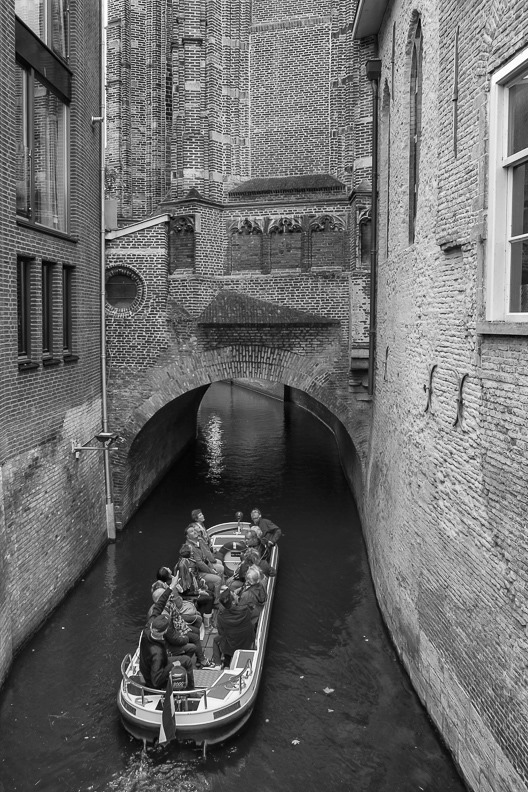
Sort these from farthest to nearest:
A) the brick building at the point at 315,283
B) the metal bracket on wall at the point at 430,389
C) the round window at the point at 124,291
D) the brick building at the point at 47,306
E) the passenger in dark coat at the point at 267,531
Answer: the round window at the point at 124,291
the passenger in dark coat at the point at 267,531
the brick building at the point at 47,306
the metal bracket on wall at the point at 430,389
the brick building at the point at 315,283

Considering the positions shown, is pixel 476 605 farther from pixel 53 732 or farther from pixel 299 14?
pixel 299 14

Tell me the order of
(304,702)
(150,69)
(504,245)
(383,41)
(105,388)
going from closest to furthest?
(504,245) < (304,702) < (383,41) < (105,388) < (150,69)

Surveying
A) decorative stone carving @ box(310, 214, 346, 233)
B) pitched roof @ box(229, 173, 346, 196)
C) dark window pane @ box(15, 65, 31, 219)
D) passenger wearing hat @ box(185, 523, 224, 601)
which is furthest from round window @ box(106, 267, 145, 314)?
passenger wearing hat @ box(185, 523, 224, 601)

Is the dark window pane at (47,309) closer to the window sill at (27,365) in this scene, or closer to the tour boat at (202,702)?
the window sill at (27,365)

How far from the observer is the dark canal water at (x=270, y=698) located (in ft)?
23.0

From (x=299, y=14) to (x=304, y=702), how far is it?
1426 cm

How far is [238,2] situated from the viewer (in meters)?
15.6

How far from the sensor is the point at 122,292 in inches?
574

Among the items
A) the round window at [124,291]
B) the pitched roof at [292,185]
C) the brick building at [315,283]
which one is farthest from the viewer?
the pitched roof at [292,185]

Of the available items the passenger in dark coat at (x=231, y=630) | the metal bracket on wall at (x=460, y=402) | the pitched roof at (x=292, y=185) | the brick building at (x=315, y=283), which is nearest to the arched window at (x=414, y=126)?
the brick building at (x=315, y=283)

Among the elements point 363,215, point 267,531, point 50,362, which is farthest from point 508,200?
point 363,215

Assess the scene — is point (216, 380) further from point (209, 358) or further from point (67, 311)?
point (67, 311)

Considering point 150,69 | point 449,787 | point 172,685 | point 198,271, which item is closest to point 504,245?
point 449,787

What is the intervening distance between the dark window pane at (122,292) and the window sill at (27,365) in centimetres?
Result: 458
